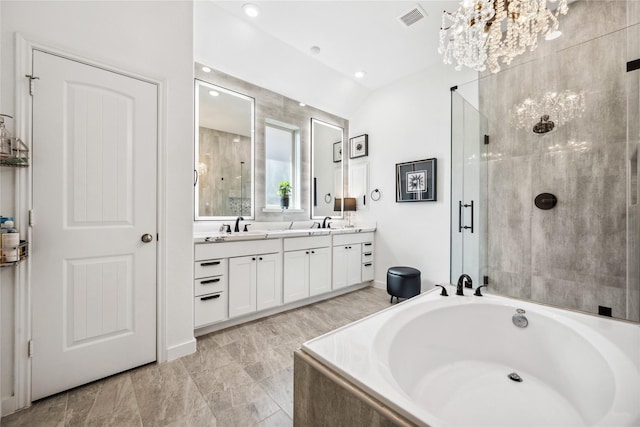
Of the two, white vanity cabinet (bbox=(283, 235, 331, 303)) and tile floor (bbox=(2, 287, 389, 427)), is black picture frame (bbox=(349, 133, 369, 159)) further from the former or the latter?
tile floor (bbox=(2, 287, 389, 427))

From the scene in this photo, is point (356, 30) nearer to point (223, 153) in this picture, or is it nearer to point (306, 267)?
point (223, 153)

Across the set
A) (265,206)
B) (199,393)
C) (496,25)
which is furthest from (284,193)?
(496,25)

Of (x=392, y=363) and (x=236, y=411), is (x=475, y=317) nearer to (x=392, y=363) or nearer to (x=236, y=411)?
(x=392, y=363)

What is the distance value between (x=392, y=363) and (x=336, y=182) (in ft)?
10.5

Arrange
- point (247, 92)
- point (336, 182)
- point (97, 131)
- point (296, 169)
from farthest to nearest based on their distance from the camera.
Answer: point (336, 182) < point (296, 169) < point (247, 92) < point (97, 131)

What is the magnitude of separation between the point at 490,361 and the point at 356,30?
312 cm

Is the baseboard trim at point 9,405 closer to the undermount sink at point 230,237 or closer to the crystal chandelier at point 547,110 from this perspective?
the undermount sink at point 230,237

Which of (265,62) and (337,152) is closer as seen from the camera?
(265,62)

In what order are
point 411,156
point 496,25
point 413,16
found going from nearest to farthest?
point 496,25 → point 413,16 → point 411,156

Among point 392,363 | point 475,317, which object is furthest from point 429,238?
point 392,363

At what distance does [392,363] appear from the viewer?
1209mm

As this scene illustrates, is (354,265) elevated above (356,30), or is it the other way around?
(356,30)

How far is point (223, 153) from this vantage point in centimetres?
297

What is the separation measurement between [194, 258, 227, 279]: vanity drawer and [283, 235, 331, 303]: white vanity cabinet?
69cm
